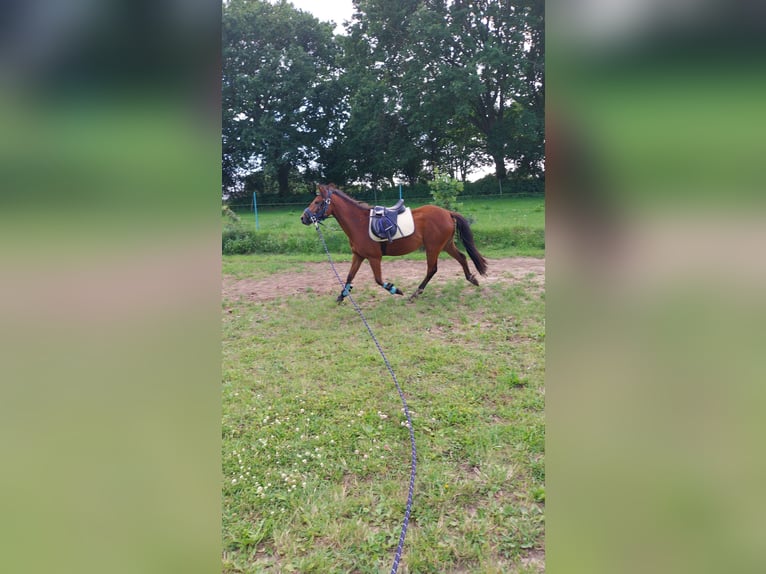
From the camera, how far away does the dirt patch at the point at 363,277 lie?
7242mm

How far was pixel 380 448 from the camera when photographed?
262cm

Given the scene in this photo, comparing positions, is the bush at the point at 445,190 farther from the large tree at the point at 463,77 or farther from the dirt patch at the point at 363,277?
the large tree at the point at 463,77

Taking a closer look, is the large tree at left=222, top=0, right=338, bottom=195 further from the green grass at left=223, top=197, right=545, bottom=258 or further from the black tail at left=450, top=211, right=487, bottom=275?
the black tail at left=450, top=211, right=487, bottom=275

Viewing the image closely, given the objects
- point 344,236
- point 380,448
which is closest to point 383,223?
point 380,448

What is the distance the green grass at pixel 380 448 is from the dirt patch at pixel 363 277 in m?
2.14

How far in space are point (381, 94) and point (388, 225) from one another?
18580mm

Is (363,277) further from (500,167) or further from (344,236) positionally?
(500,167)
